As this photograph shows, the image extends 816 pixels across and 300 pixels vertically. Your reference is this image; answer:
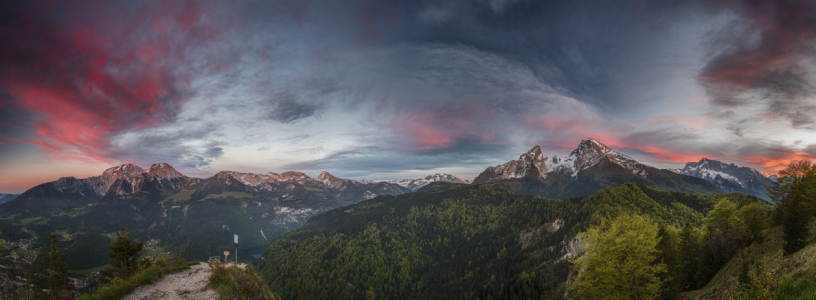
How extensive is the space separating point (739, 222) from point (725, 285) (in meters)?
22.3

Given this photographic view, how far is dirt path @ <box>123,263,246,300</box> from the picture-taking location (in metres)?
19.3

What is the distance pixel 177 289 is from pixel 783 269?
4664cm

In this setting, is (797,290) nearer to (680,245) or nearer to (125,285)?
(125,285)

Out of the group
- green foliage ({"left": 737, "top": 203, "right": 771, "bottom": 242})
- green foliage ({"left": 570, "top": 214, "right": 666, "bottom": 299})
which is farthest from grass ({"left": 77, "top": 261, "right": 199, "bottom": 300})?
green foliage ({"left": 737, "top": 203, "right": 771, "bottom": 242})

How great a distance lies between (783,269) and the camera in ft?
61.2

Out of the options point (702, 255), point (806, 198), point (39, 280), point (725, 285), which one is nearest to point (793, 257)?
point (725, 285)

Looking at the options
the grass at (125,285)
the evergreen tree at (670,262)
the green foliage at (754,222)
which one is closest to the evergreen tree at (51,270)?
the grass at (125,285)

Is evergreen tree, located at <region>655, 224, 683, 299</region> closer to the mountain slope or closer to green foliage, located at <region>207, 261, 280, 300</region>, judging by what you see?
green foliage, located at <region>207, 261, 280, 300</region>

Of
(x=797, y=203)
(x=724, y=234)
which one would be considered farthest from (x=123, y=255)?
(x=724, y=234)

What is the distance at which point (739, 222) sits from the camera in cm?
3603

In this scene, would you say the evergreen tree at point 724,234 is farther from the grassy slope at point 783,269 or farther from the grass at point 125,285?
the grass at point 125,285

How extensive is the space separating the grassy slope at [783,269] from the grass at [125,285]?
32.4 metres

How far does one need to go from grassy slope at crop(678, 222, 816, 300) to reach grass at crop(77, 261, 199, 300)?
32446 mm

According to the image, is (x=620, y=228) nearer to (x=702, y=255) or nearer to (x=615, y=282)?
(x=615, y=282)
